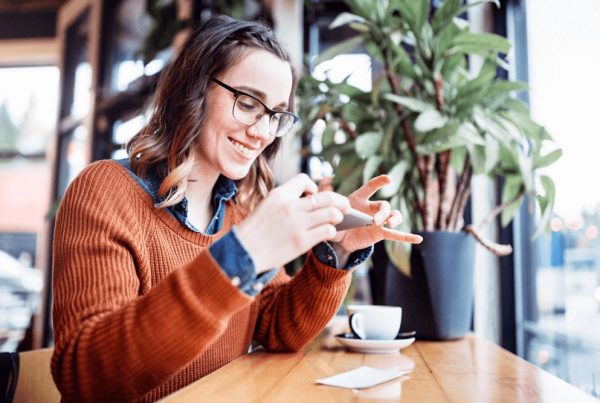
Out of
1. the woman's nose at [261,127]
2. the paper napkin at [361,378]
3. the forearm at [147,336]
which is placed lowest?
the paper napkin at [361,378]

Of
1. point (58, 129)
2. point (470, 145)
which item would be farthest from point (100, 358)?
point (58, 129)

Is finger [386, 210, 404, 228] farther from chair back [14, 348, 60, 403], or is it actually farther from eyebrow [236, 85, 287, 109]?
chair back [14, 348, 60, 403]

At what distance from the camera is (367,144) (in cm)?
150

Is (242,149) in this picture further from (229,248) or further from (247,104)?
(229,248)

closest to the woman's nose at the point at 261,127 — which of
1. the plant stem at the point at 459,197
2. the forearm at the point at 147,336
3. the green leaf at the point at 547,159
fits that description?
the forearm at the point at 147,336

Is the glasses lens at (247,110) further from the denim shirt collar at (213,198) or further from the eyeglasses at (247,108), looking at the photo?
the denim shirt collar at (213,198)

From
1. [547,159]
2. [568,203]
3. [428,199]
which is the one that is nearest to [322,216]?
[428,199]

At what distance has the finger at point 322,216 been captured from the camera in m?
0.77

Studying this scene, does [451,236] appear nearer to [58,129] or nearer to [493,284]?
[493,284]

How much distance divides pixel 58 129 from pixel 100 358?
4.02 m

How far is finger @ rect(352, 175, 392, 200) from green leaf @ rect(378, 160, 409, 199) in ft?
1.03

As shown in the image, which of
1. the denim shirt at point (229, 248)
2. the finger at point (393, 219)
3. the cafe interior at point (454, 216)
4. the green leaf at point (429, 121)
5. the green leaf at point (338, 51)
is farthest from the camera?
the green leaf at point (338, 51)

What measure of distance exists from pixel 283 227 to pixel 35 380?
0.65 metres

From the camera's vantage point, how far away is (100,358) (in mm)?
774
